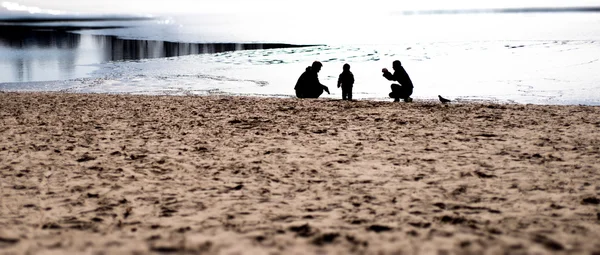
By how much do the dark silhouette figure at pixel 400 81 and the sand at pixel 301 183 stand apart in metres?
2.46

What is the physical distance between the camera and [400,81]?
40.7 feet

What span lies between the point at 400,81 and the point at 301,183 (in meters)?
7.48

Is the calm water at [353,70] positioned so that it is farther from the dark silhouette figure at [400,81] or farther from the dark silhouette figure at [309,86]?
the dark silhouette figure at [400,81]

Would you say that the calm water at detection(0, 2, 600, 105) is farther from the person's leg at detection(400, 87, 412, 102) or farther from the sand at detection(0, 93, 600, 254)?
the sand at detection(0, 93, 600, 254)

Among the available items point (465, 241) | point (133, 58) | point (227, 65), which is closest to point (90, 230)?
point (465, 241)

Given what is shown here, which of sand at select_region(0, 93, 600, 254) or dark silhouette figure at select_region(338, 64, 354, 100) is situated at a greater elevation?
dark silhouette figure at select_region(338, 64, 354, 100)

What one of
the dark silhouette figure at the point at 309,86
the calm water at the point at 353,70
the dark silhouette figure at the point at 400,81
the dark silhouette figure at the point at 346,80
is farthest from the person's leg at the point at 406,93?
the calm water at the point at 353,70

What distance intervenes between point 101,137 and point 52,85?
11772mm

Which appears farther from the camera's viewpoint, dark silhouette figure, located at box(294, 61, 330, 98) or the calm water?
the calm water

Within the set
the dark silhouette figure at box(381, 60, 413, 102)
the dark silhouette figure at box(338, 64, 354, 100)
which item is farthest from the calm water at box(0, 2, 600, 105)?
the dark silhouette figure at box(381, 60, 413, 102)

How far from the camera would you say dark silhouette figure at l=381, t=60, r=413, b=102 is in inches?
482

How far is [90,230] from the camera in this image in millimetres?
4184

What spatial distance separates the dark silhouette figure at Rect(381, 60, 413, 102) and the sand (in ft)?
8.07

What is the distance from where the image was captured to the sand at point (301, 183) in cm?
392
